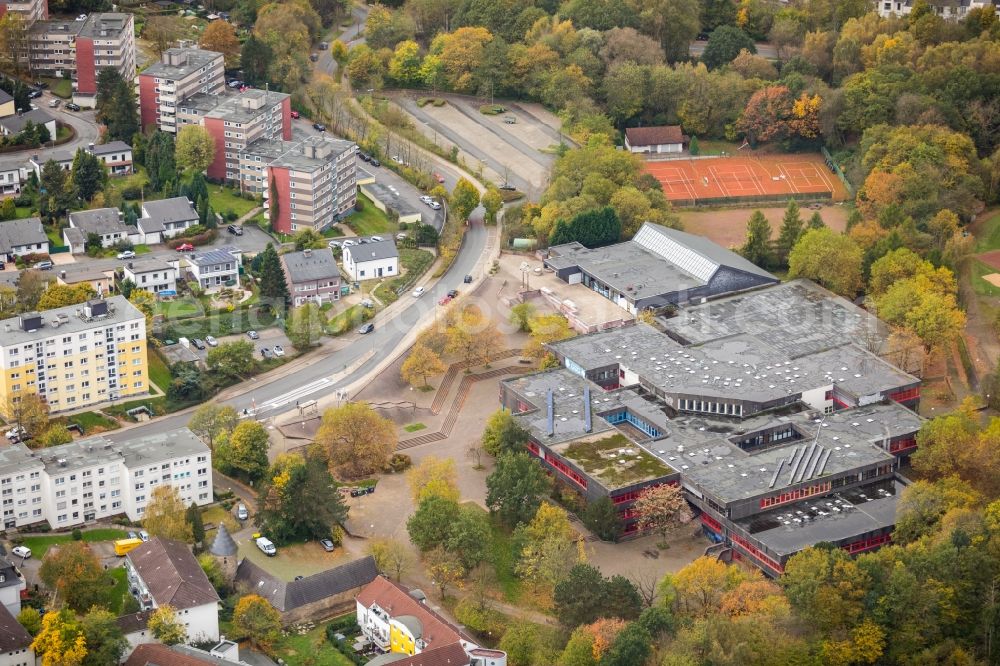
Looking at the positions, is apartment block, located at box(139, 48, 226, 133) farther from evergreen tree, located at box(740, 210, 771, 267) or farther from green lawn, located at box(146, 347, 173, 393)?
evergreen tree, located at box(740, 210, 771, 267)

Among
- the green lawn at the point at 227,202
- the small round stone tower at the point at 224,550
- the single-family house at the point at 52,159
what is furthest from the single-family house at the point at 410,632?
the single-family house at the point at 52,159

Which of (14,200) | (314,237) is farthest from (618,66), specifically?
(14,200)

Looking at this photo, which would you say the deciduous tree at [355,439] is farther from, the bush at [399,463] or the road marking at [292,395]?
the road marking at [292,395]

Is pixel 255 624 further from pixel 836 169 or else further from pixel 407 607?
pixel 836 169

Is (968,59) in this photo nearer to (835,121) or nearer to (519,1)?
(835,121)

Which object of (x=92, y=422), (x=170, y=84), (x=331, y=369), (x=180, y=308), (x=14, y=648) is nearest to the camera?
(x=14, y=648)

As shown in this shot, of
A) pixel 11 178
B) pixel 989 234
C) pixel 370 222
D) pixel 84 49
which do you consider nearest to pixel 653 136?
pixel 370 222
